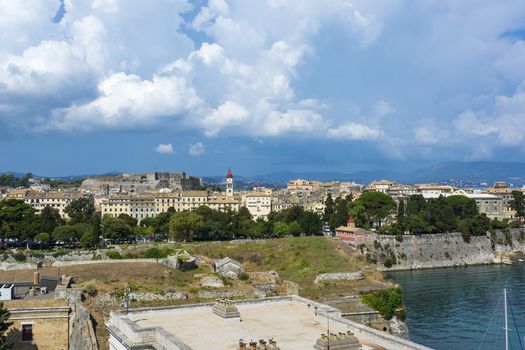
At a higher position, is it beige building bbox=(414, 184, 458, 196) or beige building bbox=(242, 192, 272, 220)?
beige building bbox=(414, 184, 458, 196)

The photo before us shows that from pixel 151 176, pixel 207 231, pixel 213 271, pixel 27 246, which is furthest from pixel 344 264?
pixel 151 176

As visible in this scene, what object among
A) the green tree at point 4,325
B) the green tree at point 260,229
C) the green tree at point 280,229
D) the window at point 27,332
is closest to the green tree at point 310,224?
the green tree at point 280,229

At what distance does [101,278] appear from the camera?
42.2 meters

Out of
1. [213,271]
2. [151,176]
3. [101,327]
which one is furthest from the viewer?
[151,176]

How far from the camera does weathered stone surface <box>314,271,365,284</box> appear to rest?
52234mm

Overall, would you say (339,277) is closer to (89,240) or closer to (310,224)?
(89,240)

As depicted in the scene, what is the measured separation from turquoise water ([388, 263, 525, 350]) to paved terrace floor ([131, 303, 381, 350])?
1814 cm

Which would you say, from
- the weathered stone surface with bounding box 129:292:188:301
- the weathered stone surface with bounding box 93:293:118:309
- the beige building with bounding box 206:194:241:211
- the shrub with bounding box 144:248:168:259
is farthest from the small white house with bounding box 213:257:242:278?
the beige building with bounding box 206:194:241:211

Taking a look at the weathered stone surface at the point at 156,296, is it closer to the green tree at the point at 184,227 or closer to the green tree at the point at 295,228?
the green tree at the point at 184,227

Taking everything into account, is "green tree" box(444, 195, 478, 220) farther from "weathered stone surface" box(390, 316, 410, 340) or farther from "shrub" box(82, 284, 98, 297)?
"shrub" box(82, 284, 98, 297)

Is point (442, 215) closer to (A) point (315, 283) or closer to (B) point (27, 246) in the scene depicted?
(A) point (315, 283)

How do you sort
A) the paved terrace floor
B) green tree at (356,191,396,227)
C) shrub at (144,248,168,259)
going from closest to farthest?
the paved terrace floor → shrub at (144,248,168,259) → green tree at (356,191,396,227)

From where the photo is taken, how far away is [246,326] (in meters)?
19.7

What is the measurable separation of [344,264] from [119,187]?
97385 millimetres
